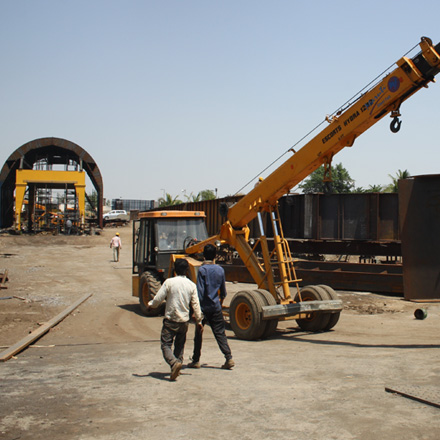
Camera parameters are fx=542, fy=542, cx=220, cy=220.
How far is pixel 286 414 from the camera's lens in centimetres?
555

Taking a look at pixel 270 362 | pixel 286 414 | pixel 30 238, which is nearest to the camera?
pixel 286 414

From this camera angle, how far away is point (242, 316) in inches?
434

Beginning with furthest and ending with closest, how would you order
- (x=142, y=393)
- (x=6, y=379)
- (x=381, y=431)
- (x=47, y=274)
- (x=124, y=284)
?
(x=47, y=274) → (x=124, y=284) → (x=6, y=379) → (x=142, y=393) → (x=381, y=431)

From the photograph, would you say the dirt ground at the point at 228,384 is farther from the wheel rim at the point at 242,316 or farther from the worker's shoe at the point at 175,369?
the wheel rim at the point at 242,316

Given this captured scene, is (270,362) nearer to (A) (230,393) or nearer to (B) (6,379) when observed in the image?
(A) (230,393)

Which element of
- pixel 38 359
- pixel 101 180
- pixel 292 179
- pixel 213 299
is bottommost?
pixel 38 359

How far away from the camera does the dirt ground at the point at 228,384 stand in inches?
204

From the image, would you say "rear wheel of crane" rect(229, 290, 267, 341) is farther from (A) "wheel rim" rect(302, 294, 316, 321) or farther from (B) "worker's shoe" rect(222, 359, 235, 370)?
(B) "worker's shoe" rect(222, 359, 235, 370)

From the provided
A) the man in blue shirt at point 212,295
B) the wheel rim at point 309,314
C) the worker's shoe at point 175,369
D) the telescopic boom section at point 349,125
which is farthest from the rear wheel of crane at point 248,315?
the worker's shoe at point 175,369

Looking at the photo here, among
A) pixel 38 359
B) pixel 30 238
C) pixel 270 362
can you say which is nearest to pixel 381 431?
pixel 270 362

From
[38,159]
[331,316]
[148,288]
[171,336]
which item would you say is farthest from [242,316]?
[38,159]

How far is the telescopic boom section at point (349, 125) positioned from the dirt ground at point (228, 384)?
9.67ft

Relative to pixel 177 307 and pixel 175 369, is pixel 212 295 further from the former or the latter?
pixel 175 369

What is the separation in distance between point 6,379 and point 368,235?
44.4ft
